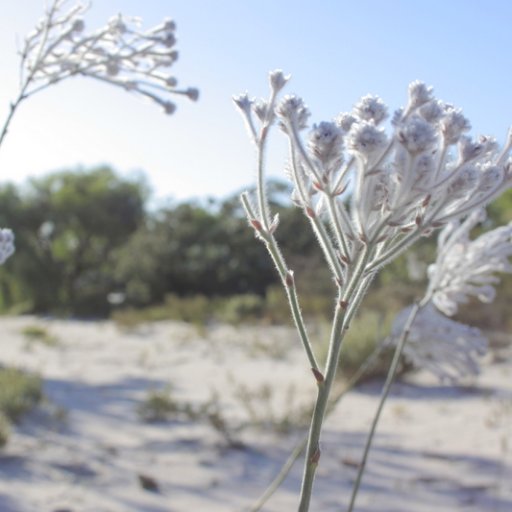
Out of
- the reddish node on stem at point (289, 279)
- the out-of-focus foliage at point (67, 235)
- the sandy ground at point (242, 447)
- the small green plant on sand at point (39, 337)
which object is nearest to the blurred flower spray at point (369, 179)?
the reddish node on stem at point (289, 279)

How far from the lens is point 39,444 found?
6.27m

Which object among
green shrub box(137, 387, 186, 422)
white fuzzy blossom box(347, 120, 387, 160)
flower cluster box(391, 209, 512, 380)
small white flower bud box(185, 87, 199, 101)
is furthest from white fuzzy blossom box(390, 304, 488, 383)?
green shrub box(137, 387, 186, 422)

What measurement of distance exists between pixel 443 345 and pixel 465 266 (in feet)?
1.00

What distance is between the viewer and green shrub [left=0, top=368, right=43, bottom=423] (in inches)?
273

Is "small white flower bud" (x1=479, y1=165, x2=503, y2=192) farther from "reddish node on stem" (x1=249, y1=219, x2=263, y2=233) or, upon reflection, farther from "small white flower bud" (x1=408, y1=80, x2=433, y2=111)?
"reddish node on stem" (x1=249, y1=219, x2=263, y2=233)

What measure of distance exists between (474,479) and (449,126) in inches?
189

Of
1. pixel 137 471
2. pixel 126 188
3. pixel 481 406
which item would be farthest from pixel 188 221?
pixel 137 471

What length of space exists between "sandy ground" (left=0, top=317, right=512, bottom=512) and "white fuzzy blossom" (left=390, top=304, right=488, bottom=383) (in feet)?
8.50

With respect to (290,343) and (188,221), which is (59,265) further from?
(290,343)

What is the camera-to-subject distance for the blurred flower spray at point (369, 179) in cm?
118

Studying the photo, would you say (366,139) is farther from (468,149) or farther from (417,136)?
(468,149)

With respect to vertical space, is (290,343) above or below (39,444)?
above

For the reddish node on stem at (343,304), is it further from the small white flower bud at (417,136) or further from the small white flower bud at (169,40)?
the small white flower bud at (169,40)

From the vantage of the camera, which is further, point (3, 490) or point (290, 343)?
point (290, 343)
